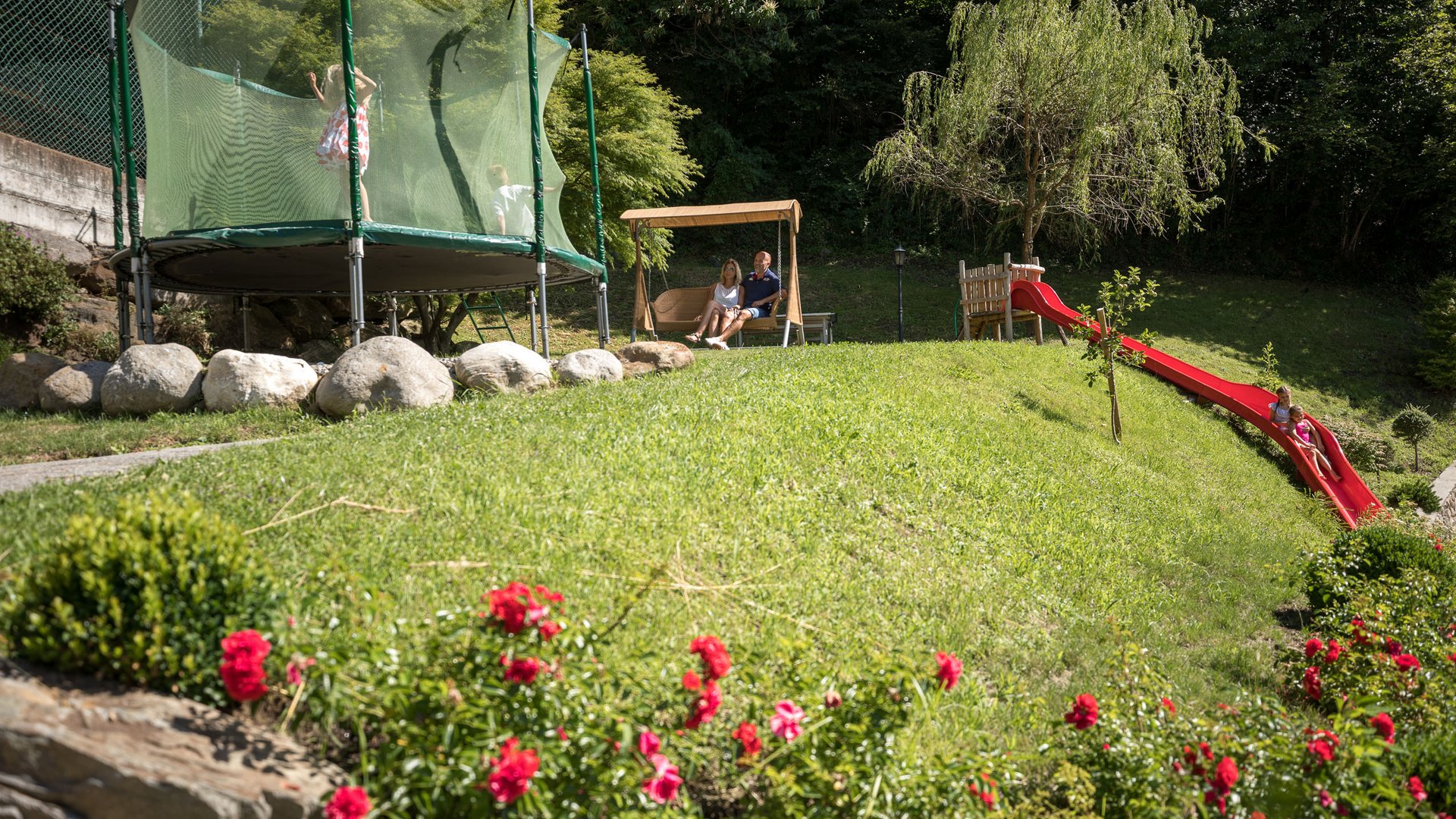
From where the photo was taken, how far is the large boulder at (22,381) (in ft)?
24.7

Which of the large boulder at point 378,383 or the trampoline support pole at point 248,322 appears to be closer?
the large boulder at point 378,383

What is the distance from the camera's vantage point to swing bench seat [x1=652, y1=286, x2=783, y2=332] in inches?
535

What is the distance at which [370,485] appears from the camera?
4.20 m

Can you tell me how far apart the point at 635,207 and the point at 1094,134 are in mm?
8987

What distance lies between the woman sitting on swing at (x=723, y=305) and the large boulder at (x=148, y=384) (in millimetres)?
6685

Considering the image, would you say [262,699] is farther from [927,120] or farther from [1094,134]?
[927,120]

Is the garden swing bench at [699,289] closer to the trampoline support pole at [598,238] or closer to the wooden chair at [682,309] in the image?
the wooden chair at [682,309]

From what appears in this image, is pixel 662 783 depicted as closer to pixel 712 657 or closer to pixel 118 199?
pixel 712 657

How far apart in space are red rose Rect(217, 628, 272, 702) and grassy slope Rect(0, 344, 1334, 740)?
86 cm

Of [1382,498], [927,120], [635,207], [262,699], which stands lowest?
[1382,498]

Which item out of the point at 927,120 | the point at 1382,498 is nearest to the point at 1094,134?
the point at 927,120

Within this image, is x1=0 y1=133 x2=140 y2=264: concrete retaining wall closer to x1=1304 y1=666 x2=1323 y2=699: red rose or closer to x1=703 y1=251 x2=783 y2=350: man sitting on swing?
x1=703 y1=251 x2=783 y2=350: man sitting on swing

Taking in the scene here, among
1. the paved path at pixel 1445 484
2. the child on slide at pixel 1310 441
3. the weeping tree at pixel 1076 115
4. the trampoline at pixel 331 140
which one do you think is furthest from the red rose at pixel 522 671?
the weeping tree at pixel 1076 115

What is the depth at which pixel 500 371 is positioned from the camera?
24.5 feet
